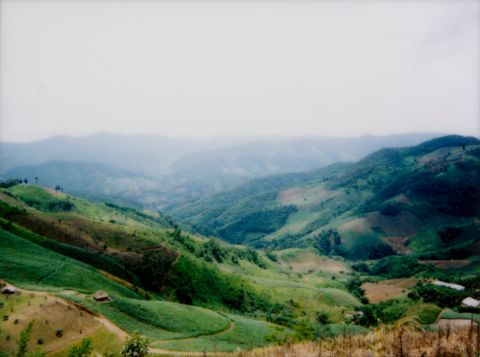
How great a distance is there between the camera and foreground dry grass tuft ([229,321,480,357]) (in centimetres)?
1353

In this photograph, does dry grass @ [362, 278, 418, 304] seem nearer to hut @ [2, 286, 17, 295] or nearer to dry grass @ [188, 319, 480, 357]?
hut @ [2, 286, 17, 295]

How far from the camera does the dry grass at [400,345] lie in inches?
533

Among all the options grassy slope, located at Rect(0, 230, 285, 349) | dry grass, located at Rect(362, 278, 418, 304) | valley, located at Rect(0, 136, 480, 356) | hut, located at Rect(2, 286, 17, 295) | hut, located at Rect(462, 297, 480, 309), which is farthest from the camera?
dry grass, located at Rect(362, 278, 418, 304)

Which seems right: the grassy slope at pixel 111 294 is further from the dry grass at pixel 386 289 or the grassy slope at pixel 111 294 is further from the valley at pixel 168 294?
the dry grass at pixel 386 289

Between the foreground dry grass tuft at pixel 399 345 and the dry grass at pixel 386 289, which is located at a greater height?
the foreground dry grass tuft at pixel 399 345

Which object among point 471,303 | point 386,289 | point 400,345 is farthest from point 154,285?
point 386,289

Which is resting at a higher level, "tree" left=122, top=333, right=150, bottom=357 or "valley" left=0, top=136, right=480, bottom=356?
"tree" left=122, top=333, right=150, bottom=357

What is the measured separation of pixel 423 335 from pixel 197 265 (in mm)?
91170

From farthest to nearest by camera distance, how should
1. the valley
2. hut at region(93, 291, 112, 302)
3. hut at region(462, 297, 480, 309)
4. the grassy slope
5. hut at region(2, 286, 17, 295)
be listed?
hut at region(462, 297, 480, 309) → hut at region(93, 291, 112, 302) → the grassy slope → hut at region(2, 286, 17, 295) → the valley

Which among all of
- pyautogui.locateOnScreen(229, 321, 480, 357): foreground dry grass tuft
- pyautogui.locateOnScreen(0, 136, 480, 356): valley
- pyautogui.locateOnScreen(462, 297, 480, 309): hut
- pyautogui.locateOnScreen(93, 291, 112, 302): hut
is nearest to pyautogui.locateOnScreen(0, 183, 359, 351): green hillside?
pyautogui.locateOnScreen(0, 136, 480, 356): valley

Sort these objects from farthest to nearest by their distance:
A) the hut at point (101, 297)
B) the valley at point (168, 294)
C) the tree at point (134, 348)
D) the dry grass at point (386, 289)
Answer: the dry grass at point (386, 289) → the hut at point (101, 297) → the valley at point (168, 294) → the tree at point (134, 348)

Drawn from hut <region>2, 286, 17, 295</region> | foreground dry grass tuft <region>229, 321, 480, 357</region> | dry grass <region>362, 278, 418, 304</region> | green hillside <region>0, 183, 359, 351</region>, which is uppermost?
foreground dry grass tuft <region>229, 321, 480, 357</region>

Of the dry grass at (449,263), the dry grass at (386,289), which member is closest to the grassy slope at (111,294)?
the dry grass at (386,289)

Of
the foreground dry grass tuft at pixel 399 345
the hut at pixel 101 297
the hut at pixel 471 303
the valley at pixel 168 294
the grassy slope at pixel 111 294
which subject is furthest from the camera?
the hut at pixel 471 303
